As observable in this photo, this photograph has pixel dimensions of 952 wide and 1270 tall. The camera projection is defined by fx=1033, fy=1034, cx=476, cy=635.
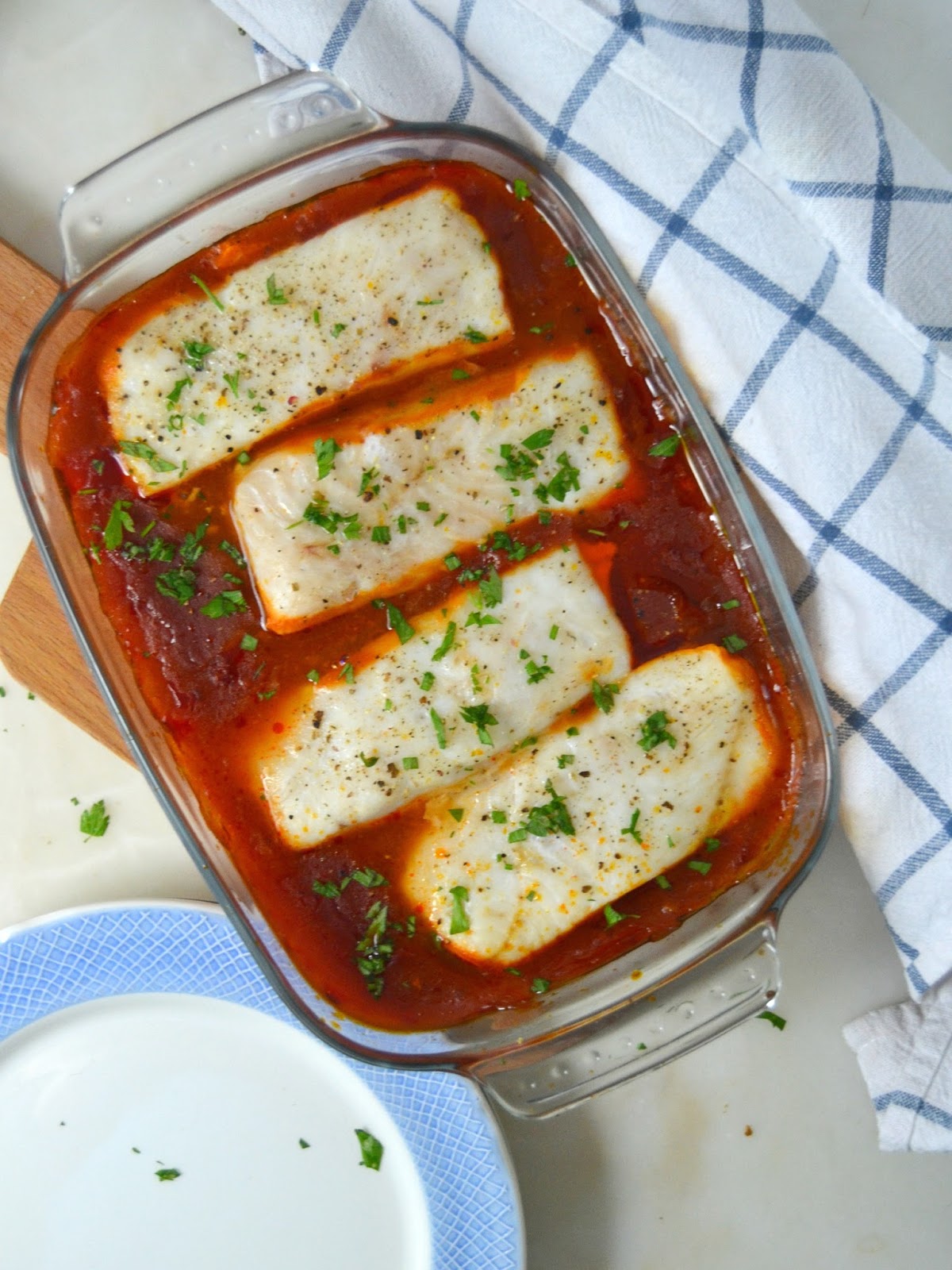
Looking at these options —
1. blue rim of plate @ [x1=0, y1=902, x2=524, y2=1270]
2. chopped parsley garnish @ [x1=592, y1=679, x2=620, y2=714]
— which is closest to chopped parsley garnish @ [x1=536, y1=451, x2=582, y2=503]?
chopped parsley garnish @ [x1=592, y1=679, x2=620, y2=714]

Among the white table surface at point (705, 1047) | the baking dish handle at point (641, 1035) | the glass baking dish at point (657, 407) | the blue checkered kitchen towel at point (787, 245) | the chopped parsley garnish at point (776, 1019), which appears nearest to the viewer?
the blue checkered kitchen towel at point (787, 245)

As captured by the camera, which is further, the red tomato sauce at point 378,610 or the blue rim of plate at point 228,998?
the blue rim of plate at point 228,998

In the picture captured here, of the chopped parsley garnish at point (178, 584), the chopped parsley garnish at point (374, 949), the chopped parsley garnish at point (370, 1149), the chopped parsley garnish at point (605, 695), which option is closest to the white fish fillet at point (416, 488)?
the chopped parsley garnish at point (178, 584)

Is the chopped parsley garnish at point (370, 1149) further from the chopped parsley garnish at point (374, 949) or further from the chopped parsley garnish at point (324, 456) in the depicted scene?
the chopped parsley garnish at point (324, 456)

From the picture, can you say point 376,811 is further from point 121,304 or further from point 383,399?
point 121,304

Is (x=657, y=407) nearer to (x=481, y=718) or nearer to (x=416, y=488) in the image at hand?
(x=416, y=488)

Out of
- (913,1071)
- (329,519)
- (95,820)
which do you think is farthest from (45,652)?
(913,1071)
